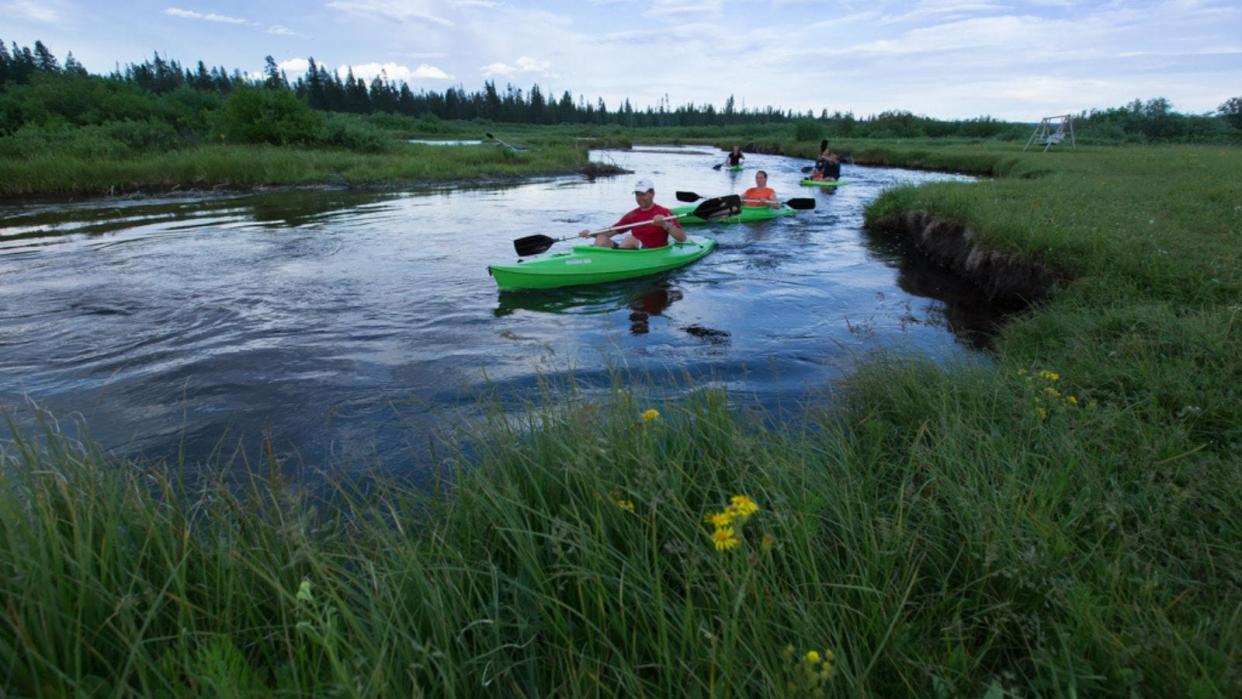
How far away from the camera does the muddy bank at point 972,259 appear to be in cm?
706

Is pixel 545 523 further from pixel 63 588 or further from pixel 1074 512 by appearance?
pixel 1074 512

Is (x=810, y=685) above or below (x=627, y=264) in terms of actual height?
above

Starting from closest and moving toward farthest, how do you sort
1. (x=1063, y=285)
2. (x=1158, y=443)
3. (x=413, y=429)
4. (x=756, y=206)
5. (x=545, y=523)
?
(x=545, y=523) < (x=1158, y=443) < (x=413, y=429) < (x=1063, y=285) < (x=756, y=206)

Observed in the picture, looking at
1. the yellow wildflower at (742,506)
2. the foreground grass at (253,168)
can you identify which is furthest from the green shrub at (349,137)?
the yellow wildflower at (742,506)

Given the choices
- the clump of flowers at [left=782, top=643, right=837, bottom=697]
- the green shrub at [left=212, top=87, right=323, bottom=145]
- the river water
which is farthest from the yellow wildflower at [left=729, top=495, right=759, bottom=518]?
the green shrub at [left=212, top=87, right=323, bottom=145]

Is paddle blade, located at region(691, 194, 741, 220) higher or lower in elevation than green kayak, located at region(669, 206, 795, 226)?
higher

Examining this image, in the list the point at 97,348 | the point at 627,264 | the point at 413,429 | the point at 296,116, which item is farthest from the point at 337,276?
the point at 296,116

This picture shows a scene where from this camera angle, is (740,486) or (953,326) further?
(953,326)

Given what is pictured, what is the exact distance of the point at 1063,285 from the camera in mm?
6340

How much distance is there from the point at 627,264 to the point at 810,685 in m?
7.56

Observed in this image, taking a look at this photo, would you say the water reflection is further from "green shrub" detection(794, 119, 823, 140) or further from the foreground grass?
"green shrub" detection(794, 119, 823, 140)

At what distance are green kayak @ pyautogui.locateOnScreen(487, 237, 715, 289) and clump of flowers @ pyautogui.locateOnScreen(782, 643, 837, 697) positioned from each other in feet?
22.0

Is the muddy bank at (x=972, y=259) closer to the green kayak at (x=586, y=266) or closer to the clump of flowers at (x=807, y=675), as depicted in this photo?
the green kayak at (x=586, y=266)

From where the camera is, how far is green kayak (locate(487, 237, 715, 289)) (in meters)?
7.96
